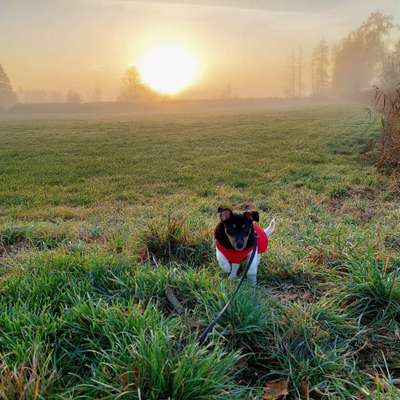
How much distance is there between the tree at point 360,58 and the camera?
166 feet

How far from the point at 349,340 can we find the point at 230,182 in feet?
23.5

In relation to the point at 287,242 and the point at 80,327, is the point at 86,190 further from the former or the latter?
the point at 80,327

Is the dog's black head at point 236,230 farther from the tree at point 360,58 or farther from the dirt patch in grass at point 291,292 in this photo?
the tree at point 360,58

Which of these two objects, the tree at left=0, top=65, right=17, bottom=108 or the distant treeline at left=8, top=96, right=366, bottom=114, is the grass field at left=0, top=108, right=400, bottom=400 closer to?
the distant treeline at left=8, top=96, right=366, bottom=114

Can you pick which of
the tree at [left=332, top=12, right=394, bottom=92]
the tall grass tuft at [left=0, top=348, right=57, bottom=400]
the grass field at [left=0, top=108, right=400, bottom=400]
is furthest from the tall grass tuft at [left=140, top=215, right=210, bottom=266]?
the tree at [left=332, top=12, right=394, bottom=92]

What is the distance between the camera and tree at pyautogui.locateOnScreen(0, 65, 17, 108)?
76875 millimetres

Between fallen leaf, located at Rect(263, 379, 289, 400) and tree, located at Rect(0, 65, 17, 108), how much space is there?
8838 centimetres

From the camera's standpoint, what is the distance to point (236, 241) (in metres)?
3.02

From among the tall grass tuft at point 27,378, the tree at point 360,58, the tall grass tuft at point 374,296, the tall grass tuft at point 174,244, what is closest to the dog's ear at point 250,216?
the tall grass tuft at point 174,244

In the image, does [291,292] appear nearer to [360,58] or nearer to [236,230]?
[236,230]

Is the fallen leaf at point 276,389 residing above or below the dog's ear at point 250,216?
below

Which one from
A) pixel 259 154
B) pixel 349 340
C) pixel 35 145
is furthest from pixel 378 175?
pixel 35 145

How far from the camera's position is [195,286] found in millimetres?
2770

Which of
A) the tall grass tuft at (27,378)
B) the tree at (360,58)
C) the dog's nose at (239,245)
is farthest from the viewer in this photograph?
the tree at (360,58)
